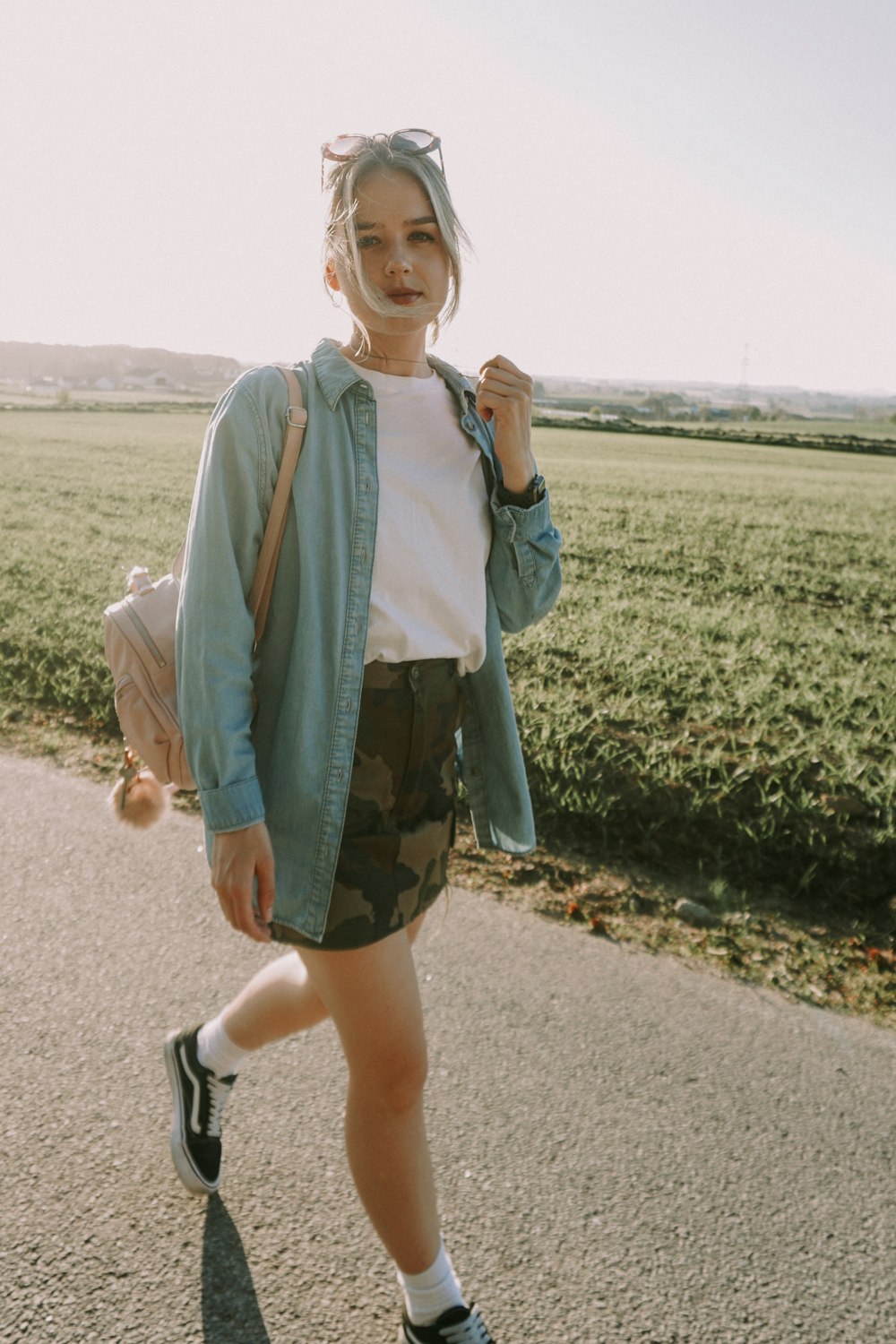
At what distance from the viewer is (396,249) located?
187cm

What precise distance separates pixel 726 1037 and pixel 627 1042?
0.27 m

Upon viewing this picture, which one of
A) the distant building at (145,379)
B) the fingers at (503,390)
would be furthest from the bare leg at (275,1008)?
the distant building at (145,379)

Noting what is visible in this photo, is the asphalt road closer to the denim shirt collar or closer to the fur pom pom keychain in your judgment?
the fur pom pom keychain

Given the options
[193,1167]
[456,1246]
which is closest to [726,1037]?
[456,1246]

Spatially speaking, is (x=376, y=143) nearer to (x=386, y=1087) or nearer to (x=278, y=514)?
(x=278, y=514)

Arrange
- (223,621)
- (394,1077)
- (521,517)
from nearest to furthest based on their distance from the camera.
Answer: (223,621)
(394,1077)
(521,517)

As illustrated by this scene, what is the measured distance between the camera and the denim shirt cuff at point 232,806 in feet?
5.61

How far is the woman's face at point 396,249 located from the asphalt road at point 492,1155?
5.81 ft

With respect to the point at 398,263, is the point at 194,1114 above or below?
below

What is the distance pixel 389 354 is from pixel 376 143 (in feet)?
1.19

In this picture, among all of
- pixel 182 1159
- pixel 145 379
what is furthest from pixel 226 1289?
pixel 145 379

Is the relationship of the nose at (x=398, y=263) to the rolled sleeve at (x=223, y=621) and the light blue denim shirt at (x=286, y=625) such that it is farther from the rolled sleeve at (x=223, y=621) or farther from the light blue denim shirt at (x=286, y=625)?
the rolled sleeve at (x=223, y=621)

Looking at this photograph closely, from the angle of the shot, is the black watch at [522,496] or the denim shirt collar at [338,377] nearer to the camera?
the denim shirt collar at [338,377]

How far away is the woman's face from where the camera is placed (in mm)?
1863
